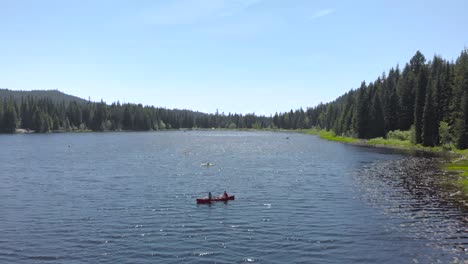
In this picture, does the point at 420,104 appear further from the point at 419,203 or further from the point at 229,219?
the point at 229,219

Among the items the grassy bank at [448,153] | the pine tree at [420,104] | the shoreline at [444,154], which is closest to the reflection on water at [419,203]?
the shoreline at [444,154]

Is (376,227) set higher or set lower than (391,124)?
lower

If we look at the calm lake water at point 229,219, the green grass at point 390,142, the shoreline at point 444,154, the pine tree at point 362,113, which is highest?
the pine tree at point 362,113

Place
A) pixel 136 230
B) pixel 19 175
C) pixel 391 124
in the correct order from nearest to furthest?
pixel 136 230 → pixel 19 175 → pixel 391 124

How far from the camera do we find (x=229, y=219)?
145ft

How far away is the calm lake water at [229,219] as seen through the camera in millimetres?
33219

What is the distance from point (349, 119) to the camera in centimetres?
19925

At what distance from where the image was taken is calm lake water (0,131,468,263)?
33219 mm

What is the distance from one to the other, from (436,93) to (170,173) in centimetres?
9046

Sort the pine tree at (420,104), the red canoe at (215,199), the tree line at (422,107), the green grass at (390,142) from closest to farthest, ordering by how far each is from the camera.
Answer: the red canoe at (215,199) < the tree line at (422,107) < the pine tree at (420,104) < the green grass at (390,142)

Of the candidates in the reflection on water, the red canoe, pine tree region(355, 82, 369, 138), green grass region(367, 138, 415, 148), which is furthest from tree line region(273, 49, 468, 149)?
the red canoe

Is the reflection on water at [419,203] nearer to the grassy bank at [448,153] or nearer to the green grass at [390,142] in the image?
the grassy bank at [448,153]

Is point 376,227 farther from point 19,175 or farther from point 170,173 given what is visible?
point 19,175

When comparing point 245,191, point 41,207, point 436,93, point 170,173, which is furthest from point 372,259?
point 436,93
